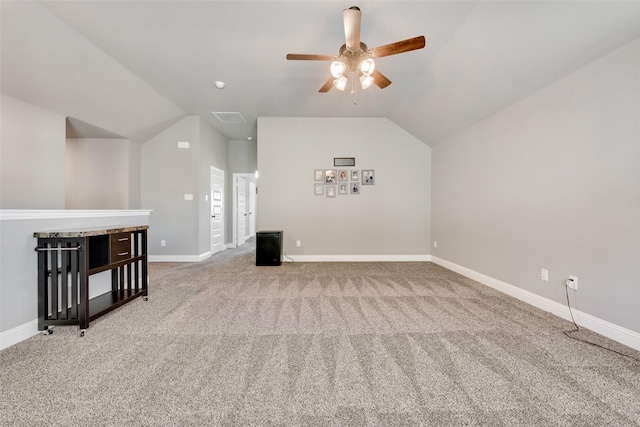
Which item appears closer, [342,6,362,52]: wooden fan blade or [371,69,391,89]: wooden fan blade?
[342,6,362,52]: wooden fan blade

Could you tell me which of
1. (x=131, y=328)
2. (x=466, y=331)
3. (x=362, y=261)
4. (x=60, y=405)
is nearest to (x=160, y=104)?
(x=131, y=328)

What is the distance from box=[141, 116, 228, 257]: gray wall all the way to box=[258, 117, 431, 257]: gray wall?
1336 millimetres

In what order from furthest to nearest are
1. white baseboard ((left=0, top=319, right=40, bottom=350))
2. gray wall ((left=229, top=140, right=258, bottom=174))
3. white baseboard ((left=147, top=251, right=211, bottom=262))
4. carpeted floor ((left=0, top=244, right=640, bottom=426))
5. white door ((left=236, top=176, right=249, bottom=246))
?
white door ((left=236, top=176, right=249, bottom=246)) → gray wall ((left=229, top=140, right=258, bottom=174)) → white baseboard ((left=147, top=251, right=211, bottom=262)) → white baseboard ((left=0, top=319, right=40, bottom=350)) → carpeted floor ((left=0, top=244, right=640, bottom=426))

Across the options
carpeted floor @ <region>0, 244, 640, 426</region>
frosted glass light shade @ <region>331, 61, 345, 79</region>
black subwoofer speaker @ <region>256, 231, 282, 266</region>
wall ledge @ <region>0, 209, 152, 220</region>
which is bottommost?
carpeted floor @ <region>0, 244, 640, 426</region>

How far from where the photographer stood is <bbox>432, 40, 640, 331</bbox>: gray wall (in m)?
A: 1.92

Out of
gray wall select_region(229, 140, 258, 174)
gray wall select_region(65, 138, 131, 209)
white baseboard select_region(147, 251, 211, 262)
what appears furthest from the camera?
gray wall select_region(229, 140, 258, 174)

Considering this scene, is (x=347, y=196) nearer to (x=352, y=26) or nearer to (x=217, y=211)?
(x=217, y=211)

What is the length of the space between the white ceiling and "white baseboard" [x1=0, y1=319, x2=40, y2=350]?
2573 mm

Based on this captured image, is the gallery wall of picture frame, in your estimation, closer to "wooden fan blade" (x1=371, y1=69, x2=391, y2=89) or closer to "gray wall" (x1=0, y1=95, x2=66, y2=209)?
"wooden fan blade" (x1=371, y1=69, x2=391, y2=89)

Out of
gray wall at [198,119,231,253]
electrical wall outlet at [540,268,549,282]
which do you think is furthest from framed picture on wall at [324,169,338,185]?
electrical wall outlet at [540,268,549,282]

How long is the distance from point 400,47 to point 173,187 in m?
4.70

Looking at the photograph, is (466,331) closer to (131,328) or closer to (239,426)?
(239,426)

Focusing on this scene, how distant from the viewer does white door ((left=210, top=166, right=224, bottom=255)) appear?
5.58 meters

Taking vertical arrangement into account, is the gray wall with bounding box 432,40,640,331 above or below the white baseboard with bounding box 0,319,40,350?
above
